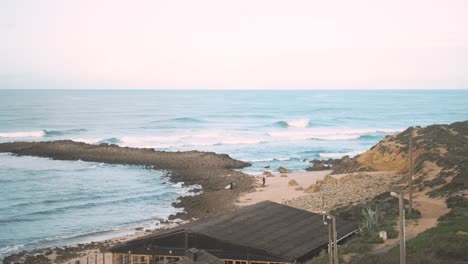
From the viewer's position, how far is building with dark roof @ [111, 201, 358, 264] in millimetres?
22891

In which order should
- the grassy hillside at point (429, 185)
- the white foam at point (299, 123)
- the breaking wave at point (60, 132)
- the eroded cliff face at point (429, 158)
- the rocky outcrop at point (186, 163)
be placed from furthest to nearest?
the white foam at point (299, 123), the breaking wave at point (60, 132), the rocky outcrop at point (186, 163), the eroded cliff face at point (429, 158), the grassy hillside at point (429, 185)

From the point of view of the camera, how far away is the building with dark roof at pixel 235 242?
22.9 metres

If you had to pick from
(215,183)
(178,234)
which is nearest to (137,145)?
(215,183)

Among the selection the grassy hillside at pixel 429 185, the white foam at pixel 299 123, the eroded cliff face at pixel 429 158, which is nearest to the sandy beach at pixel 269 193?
the eroded cliff face at pixel 429 158

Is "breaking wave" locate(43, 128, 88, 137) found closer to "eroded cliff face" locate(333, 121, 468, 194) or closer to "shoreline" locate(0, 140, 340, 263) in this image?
"shoreline" locate(0, 140, 340, 263)

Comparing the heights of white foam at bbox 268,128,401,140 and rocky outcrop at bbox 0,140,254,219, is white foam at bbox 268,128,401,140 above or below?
above

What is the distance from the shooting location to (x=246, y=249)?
75.1ft

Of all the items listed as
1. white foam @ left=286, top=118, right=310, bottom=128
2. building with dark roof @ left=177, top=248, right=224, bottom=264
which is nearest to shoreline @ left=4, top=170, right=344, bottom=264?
Answer: building with dark roof @ left=177, top=248, right=224, bottom=264

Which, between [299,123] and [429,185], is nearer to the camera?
[429,185]

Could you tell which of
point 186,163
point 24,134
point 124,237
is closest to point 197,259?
point 124,237

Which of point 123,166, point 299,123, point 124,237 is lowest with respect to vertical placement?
point 124,237

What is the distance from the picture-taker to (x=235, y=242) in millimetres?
22984

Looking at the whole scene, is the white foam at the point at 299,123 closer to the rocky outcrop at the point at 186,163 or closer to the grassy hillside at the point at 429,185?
the rocky outcrop at the point at 186,163

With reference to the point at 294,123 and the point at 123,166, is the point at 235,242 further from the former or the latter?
the point at 294,123
